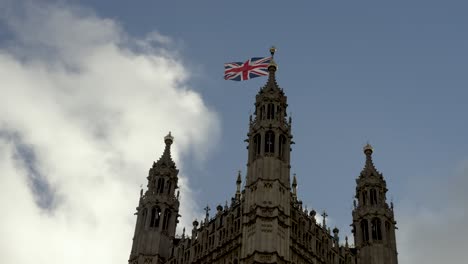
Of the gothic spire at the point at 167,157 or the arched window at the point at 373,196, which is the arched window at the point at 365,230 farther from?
the gothic spire at the point at 167,157

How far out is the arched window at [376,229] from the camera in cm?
6612

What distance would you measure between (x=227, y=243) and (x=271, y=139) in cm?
942

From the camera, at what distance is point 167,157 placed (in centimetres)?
7475

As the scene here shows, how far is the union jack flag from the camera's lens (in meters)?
68.8

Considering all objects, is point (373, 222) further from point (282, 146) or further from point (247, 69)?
point (247, 69)

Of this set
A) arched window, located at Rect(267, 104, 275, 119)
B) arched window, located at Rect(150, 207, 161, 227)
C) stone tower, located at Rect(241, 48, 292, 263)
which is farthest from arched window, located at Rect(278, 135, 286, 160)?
arched window, located at Rect(150, 207, 161, 227)

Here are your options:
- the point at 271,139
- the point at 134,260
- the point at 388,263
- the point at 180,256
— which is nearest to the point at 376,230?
the point at 388,263

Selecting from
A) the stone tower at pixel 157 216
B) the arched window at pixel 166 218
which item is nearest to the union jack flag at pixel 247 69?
the stone tower at pixel 157 216

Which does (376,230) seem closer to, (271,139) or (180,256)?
(271,139)

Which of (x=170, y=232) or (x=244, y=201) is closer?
(x=244, y=201)

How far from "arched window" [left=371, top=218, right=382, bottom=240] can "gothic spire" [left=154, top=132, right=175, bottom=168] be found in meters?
19.9

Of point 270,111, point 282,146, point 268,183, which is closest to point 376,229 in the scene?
point 282,146

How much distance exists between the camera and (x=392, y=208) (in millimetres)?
69062

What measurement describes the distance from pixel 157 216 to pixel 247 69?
15651mm
